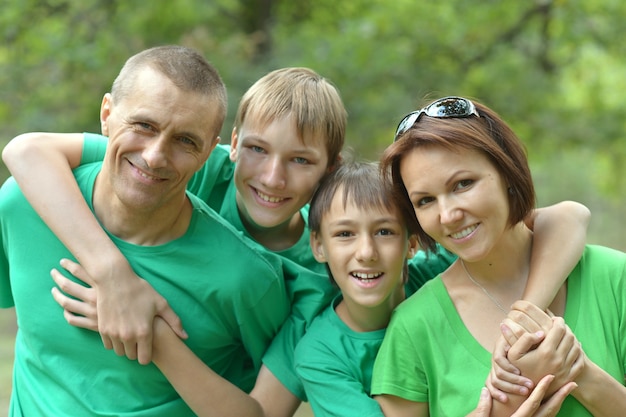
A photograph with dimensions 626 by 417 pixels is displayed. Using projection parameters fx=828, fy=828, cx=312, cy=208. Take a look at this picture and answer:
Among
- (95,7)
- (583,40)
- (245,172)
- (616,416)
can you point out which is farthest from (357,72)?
(616,416)

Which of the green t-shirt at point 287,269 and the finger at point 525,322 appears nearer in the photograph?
the finger at point 525,322

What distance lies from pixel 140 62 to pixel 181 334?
3.10ft

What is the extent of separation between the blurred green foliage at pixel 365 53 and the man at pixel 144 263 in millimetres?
5866

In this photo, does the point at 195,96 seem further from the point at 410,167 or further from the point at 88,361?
the point at 88,361

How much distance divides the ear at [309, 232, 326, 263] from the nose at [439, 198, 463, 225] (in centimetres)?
60

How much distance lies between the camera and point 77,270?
2795mm

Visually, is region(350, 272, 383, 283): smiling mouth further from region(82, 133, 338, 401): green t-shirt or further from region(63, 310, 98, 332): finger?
region(63, 310, 98, 332): finger

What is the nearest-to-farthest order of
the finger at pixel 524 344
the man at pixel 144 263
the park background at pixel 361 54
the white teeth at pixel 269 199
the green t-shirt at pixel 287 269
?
the finger at pixel 524 344
the man at pixel 144 263
the green t-shirt at pixel 287 269
the white teeth at pixel 269 199
the park background at pixel 361 54

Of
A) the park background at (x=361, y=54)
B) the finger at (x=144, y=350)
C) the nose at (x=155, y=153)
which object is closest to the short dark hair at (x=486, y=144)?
the nose at (x=155, y=153)

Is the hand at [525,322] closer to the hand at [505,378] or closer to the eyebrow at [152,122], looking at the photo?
the hand at [505,378]

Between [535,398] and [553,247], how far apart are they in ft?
1.75

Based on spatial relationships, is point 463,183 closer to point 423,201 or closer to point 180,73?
point 423,201

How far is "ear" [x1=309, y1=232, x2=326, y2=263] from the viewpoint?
3.06 metres

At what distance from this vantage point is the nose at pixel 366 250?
283cm
